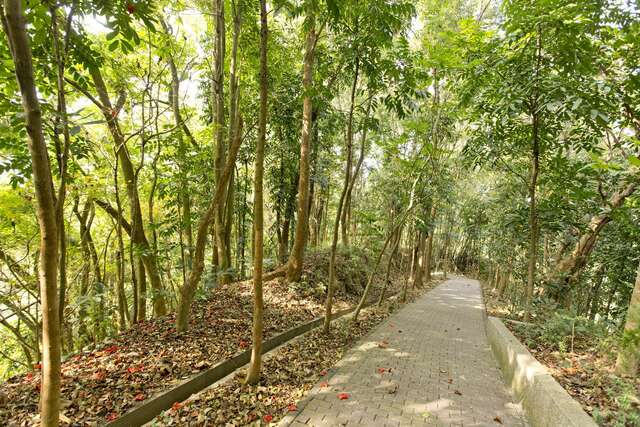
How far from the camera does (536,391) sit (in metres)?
3.22

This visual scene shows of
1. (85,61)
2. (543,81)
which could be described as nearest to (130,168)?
(85,61)

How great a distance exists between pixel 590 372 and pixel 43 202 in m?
5.42

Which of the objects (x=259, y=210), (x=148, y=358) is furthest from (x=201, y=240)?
(x=148, y=358)

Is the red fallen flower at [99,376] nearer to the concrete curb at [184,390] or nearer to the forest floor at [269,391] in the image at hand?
the concrete curb at [184,390]

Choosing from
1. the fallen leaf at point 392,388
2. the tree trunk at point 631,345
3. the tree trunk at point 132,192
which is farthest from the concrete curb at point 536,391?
Result: the tree trunk at point 132,192

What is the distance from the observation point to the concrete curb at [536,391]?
2574 mm

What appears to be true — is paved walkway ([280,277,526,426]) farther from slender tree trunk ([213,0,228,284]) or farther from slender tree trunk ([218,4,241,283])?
slender tree trunk ([213,0,228,284])

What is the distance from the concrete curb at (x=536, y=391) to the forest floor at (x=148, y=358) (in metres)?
2.70

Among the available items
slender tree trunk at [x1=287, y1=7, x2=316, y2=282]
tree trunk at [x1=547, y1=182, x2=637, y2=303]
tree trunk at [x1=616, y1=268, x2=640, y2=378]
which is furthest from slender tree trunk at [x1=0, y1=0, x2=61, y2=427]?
tree trunk at [x1=547, y1=182, x2=637, y2=303]

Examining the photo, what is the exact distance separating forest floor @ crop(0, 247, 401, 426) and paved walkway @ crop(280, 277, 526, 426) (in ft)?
3.40

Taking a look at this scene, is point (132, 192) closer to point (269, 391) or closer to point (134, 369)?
point (134, 369)

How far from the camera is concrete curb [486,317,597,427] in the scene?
2.57 metres

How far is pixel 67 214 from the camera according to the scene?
7551 millimetres

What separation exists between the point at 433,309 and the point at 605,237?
490cm
